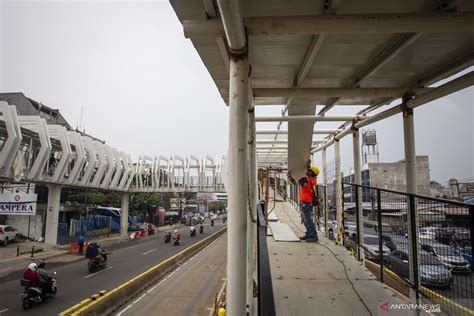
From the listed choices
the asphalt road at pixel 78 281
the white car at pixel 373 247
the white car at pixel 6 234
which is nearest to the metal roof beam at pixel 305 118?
the white car at pixel 373 247

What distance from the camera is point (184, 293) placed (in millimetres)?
11453

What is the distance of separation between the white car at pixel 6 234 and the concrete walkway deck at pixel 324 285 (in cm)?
2469

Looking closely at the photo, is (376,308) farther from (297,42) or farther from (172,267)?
(172,267)

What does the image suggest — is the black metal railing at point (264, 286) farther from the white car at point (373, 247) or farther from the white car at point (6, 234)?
the white car at point (6, 234)

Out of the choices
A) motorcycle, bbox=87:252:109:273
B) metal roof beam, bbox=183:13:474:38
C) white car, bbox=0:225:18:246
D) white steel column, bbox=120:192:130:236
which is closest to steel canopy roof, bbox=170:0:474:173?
metal roof beam, bbox=183:13:474:38

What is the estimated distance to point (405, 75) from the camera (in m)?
4.18

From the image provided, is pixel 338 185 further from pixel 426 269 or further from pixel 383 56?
pixel 383 56

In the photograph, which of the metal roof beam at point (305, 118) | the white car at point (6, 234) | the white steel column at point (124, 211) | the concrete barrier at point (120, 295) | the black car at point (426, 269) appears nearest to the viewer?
the black car at point (426, 269)

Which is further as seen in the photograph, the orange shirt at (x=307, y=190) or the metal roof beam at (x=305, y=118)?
the orange shirt at (x=307, y=190)

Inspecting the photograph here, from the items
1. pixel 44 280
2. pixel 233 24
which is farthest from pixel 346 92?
pixel 44 280

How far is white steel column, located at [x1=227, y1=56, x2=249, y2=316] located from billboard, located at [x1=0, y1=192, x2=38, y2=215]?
22.5 m

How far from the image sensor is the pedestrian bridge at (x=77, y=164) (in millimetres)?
16703

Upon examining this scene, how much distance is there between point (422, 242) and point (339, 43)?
2.59 meters

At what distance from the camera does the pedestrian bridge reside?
16703 mm
